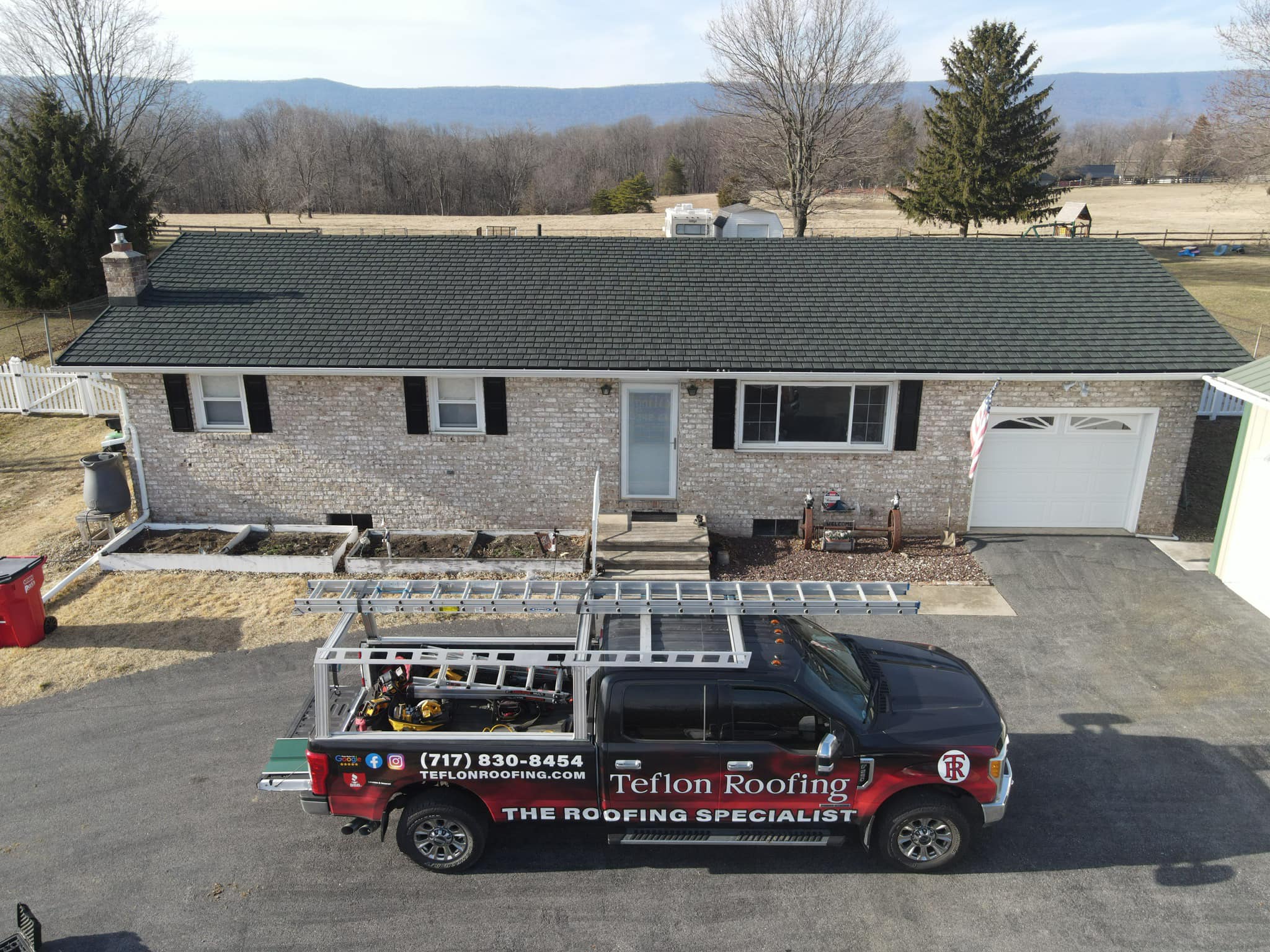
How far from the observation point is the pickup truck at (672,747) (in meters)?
7.02

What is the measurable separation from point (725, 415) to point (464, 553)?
4475 mm

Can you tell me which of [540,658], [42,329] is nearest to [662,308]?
[540,658]

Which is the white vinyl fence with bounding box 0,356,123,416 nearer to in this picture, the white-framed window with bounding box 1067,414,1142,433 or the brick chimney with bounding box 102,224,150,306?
the brick chimney with bounding box 102,224,150,306

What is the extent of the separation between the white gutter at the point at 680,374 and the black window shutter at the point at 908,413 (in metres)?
0.21

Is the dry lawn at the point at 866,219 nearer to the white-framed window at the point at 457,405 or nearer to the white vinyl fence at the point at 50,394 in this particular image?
the white vinyl fence at the point at 50,394

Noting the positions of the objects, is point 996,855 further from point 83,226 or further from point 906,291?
point 83,226

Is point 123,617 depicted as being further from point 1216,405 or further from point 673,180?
point 673,180

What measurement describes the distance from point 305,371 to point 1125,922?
12021mm

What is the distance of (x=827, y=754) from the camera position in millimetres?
6797

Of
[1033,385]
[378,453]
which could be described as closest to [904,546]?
[1033,385]

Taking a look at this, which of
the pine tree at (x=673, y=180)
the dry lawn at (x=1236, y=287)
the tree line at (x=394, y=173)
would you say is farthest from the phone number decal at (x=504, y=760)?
the pine tree at (x=673, y=180)

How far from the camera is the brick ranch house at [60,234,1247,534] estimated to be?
44.2ft

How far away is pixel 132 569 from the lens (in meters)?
13.1

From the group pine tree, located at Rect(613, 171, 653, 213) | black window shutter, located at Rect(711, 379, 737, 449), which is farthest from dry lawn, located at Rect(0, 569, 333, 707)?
pine tree, located at Rect(613, 171, 653, 213)
